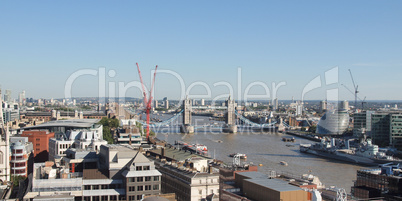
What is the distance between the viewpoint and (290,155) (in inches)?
1073

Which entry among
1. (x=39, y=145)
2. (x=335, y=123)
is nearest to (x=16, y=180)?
(x=39, y=145)

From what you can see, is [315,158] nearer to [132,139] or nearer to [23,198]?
[132,139]

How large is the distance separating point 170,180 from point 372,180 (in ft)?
20.3

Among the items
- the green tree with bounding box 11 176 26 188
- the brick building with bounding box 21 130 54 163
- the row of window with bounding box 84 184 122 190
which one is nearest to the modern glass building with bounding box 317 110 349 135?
the brick building with bounding box 21 130 54 163

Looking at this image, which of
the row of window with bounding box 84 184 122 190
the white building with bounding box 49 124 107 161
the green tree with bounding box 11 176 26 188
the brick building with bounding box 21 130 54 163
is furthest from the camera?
the brick building with bounding box 21 130 54 163

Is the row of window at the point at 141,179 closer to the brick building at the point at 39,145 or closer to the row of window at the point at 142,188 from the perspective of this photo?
the row of window at the point at 142,188

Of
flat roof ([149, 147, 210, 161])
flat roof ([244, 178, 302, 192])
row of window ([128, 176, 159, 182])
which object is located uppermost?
flat roof ([244, 178, 302, 192])

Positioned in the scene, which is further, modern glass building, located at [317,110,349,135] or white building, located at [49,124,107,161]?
modern glass building, located at [317,110,349,135]

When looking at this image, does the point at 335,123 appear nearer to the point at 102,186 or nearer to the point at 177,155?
the point at 177,155

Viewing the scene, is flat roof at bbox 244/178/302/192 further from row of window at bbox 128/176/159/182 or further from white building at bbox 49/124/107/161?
white building at bbox 49/124/107/161

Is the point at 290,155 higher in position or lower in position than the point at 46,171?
lower

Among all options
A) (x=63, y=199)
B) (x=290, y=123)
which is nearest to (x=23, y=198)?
(x=63, y=199)

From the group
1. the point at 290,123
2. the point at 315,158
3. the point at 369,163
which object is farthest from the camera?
the point at 290,123

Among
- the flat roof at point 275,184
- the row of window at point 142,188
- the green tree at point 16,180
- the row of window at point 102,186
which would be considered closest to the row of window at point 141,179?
the row of window at point 142,188
